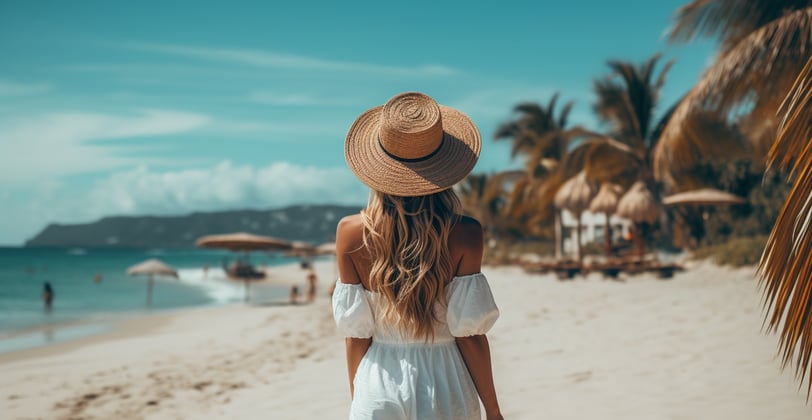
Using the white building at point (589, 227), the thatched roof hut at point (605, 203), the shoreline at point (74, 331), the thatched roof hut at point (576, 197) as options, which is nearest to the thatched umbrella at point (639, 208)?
the thatched roof hut at point (605, 203)

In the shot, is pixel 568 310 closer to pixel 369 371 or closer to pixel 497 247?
pixel 369 371

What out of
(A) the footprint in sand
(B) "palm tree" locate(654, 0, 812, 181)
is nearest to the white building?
(B) "palm tree" locate(654, 0, 812, 181)

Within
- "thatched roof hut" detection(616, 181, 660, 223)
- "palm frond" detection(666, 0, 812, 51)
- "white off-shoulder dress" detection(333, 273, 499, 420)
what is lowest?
"white off-shoulder dress" detection(333, 273, 499, 420)

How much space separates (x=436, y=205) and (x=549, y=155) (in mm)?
26489

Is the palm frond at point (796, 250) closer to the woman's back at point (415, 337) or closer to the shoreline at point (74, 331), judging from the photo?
the woman's back at point (415, 337)

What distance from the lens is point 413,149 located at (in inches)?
77.2

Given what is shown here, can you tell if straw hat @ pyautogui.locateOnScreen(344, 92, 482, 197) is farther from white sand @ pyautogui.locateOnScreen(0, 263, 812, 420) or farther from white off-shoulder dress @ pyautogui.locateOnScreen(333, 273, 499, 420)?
white sand @ pyautogui.locateOnScreen(0, 263, 812, 420)

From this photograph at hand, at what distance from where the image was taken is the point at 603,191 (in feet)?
63.6

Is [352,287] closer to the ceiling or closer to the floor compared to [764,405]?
closer to the ceiling

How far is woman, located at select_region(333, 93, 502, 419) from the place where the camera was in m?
1.84

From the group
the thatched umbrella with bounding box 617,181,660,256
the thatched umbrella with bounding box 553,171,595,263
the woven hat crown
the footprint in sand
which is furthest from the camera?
the thatched umbrella with bounding box 553,171,595,263

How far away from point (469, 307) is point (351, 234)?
407 millimetres

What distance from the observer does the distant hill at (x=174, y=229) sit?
5167 inches

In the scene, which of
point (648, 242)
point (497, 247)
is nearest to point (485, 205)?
point (497, 247)
